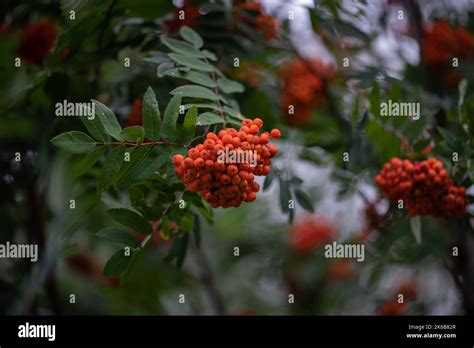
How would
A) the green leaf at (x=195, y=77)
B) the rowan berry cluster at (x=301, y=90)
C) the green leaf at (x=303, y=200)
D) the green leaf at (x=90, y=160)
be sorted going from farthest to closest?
the rowan berry cluster at (x=301, y=90) < the green leaf at (x=303, y=200) < the green leaf at (x=195, y=77) < the green leaf at (x=90, y=160)

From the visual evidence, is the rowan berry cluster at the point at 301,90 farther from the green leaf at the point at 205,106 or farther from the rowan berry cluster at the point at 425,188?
the green leaf at the point at 205,106

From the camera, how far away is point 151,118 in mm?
1550

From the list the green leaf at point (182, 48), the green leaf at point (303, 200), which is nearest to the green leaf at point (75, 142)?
the green leaf at point (182, 48)

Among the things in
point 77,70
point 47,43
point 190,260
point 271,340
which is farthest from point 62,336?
point 190,260

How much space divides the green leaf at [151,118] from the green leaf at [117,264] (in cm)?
31

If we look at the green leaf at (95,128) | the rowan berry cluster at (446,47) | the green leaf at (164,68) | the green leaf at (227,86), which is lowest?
the green leaf at (95,128)

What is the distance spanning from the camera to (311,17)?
2.02 meters

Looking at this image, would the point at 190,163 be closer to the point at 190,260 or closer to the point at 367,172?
the point at 367,172

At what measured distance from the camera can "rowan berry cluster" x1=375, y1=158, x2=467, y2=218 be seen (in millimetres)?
1771

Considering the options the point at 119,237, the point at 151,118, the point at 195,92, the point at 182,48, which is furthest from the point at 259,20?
the point at 119,237

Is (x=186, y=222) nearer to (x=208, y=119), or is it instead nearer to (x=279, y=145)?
(x=208, y=119)

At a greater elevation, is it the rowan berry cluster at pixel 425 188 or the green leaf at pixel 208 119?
the green leaf at pixel 208 119

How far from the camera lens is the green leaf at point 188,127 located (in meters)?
1.52

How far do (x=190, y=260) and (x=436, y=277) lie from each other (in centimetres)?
112
